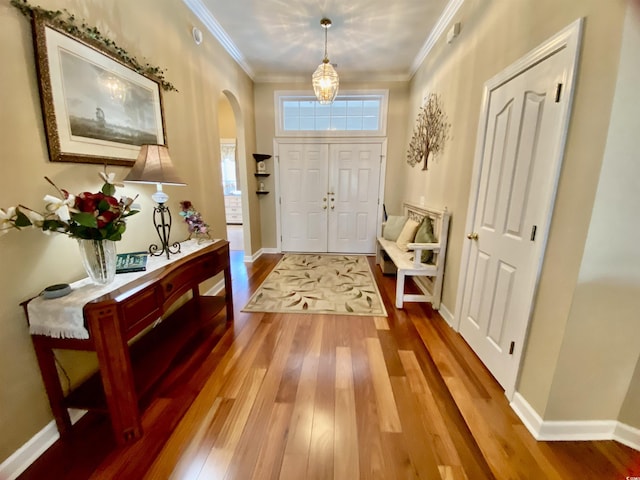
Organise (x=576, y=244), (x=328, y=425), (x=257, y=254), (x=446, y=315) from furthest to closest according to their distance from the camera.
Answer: (x=257, y=254) → (x=446, y=315) → (x=328, y=425) → (x=576, y=244)

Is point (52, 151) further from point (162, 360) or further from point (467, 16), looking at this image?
point (467, 16)

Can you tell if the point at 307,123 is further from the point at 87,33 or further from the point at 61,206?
the point at 61,206

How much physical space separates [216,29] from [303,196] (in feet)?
8.30

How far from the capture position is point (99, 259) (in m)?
1.31

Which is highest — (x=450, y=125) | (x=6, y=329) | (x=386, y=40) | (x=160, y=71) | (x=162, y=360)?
(x=386, y=40)

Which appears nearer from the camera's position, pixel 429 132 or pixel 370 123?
pixel 429 132

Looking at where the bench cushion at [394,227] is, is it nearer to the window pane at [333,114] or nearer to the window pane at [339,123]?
the window pane at [333,114]

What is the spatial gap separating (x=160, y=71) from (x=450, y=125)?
2.69m

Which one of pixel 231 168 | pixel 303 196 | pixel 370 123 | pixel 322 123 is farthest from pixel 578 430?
pixel 231 168

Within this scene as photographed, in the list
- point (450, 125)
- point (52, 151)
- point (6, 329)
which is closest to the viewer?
point (6, 329)

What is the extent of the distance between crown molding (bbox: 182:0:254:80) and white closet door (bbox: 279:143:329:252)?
136 cm

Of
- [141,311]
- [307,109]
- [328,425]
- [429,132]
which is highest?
[307,109]

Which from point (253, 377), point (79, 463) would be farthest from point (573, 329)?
point (79, 463)

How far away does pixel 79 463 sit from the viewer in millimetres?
1240
